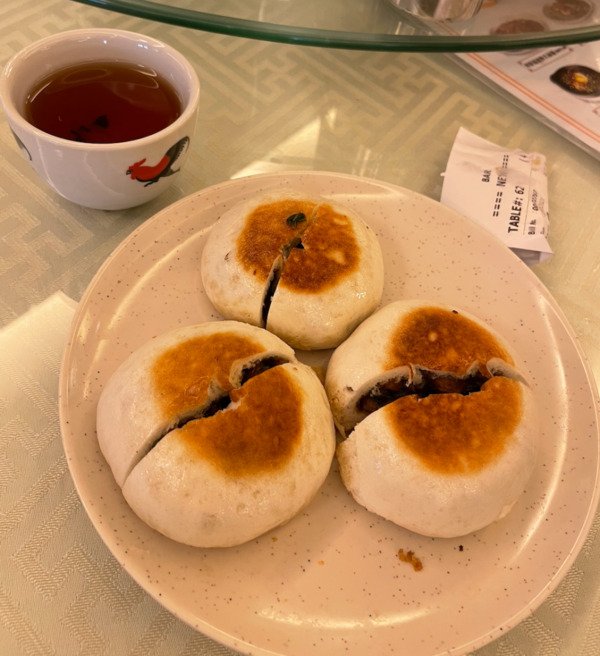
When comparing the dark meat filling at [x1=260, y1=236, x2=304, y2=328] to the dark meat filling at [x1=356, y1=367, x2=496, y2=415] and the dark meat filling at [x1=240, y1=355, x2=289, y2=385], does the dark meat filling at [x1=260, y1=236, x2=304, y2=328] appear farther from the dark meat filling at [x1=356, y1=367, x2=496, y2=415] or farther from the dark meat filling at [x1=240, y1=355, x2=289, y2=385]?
the dark meat filling at [x1=356, y1=367, x2=496, y2=415]

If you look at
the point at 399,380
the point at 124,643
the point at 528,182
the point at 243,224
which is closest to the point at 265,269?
the point at 243,224

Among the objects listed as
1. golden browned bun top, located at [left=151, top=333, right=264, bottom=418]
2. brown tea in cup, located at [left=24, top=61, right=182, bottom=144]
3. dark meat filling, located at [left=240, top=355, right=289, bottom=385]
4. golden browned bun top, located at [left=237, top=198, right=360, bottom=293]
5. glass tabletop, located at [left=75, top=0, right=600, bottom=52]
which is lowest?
dark meat filling, located at [left=240, top=355, right=289, bottom=385]

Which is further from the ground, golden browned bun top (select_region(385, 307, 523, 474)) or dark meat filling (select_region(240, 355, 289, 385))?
golden browned bun top (select_region(385, 307, 523, 474))

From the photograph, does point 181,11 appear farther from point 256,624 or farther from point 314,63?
point 256,624

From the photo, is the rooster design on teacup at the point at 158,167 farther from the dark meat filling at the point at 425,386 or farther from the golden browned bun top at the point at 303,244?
the dark meat filling at the point at 425,386

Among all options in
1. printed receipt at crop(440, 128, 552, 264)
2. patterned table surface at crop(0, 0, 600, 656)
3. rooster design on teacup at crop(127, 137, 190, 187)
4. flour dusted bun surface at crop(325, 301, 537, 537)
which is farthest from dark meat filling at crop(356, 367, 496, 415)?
rooster design on teacup at crop(127, 137, 190, 187)

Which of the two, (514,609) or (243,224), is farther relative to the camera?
(243,224)

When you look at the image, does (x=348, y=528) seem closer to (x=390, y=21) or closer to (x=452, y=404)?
(x=452, y=404)
